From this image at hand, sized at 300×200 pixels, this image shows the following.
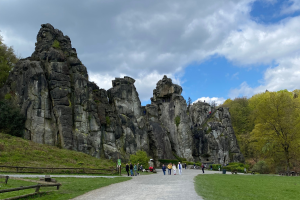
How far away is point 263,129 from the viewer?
4347 centimetres

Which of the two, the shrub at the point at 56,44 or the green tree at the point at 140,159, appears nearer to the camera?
the green tree at the point at 140,159

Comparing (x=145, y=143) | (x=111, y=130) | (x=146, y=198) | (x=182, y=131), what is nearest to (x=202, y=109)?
(x=182, y=131)

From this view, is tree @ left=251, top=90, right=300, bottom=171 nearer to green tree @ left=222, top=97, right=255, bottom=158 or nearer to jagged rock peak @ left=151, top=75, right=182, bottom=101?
green tree @ left=222, top=97, right=255, bottom=158

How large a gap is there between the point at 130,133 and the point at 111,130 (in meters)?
7.37

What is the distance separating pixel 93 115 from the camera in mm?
46719

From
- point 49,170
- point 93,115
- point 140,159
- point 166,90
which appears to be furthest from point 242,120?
point 49,170

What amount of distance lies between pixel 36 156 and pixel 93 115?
16.3 metres

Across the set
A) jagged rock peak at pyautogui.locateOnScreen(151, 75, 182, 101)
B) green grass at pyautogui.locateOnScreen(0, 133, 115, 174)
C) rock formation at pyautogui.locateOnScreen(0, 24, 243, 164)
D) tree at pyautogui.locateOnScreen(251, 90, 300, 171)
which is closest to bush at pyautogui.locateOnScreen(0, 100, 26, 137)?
rock formation at pyautogui.locateOnScreen(0, 24, 243, 164)

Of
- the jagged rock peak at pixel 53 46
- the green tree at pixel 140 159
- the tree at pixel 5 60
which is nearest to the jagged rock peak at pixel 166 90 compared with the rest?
the jagged rock peak at pixel 53 46

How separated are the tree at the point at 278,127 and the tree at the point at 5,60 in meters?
51.2

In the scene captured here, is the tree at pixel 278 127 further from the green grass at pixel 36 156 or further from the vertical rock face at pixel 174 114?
the green grass at pixel 36 156

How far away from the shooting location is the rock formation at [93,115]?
1678 inches

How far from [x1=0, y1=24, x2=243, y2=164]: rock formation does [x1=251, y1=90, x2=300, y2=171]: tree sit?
25165 millimetres

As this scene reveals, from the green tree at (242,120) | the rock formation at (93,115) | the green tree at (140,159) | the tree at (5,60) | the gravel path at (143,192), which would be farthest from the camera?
the green tree at (242,120)
